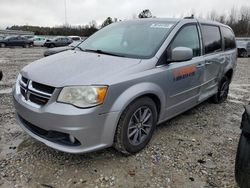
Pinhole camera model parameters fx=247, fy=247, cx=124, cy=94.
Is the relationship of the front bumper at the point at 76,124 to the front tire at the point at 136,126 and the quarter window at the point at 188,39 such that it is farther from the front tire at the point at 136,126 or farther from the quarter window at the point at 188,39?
the quarter window at the point at 188,39

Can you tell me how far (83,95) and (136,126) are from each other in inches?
34.5

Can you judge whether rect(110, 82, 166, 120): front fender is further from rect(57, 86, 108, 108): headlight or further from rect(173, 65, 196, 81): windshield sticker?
rect(173, 65, 196, 81): windshield sticker

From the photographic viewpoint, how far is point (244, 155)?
7.04 ft

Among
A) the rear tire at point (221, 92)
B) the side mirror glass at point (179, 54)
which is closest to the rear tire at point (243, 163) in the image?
the side mirror glass at point (179, 54)

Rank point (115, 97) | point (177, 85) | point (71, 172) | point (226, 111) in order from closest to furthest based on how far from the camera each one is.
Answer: point (115, 97) → point (71, 172) → point (177, 85) → point (226, 111)

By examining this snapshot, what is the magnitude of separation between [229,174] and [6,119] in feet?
11.4

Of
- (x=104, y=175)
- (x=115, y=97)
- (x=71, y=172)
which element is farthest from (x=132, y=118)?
(x=71, y=172)

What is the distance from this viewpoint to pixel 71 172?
9.07 feet

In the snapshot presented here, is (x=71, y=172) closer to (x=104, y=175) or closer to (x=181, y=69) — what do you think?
(x=104, y=175)

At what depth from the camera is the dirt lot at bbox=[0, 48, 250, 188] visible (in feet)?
8.68

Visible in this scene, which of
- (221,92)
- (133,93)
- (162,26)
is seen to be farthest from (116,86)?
(221,92)

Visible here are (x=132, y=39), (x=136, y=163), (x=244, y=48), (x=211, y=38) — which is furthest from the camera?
(x=244, y=48)

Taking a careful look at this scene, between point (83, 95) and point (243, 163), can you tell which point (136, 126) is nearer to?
point (83, 95)

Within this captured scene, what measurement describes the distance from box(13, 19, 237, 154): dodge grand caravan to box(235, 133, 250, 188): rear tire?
1.17 m
